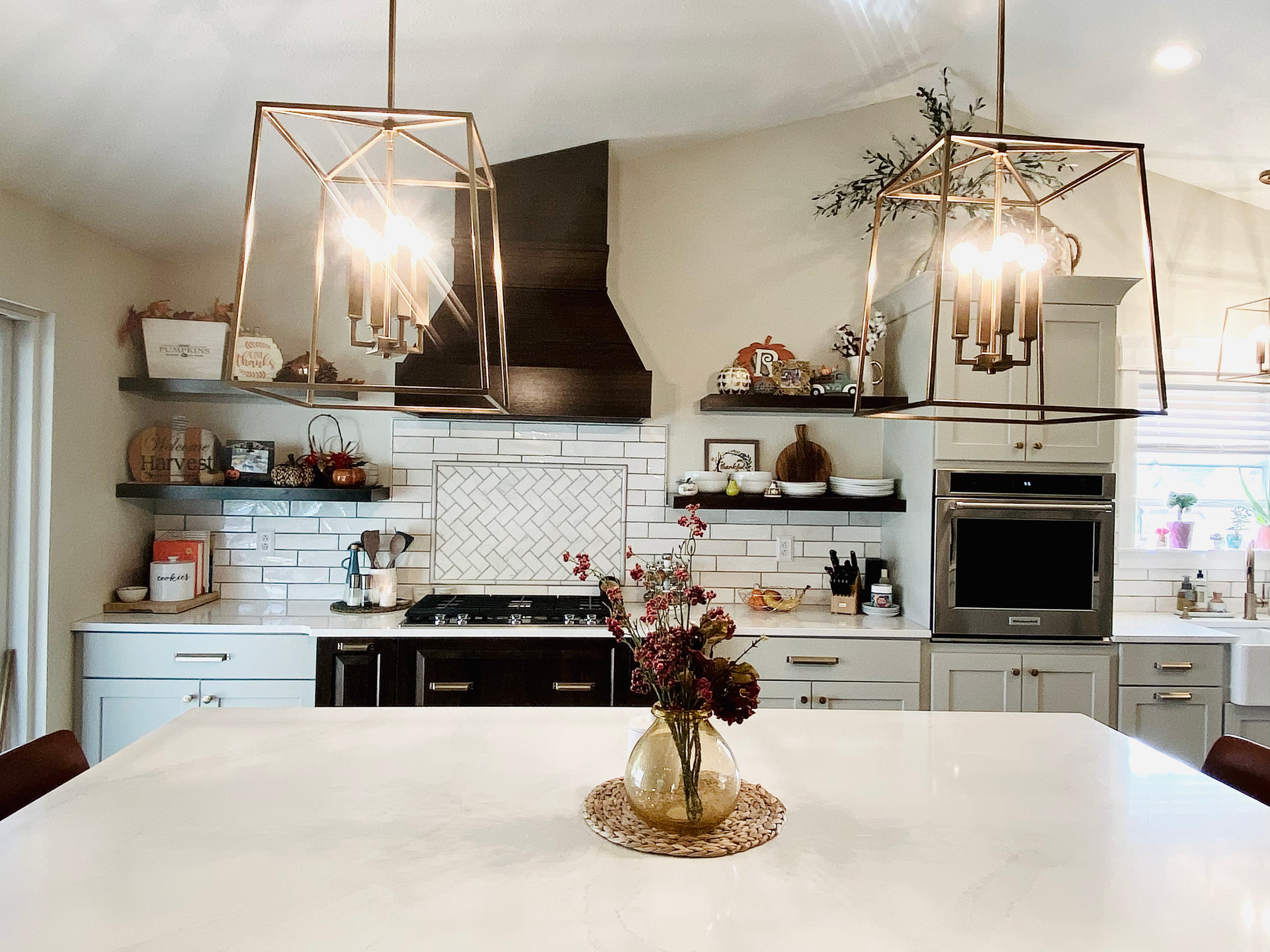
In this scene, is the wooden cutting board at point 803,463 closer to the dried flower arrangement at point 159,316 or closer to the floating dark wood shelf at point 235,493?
the floating dark wood shelf at point 235,493

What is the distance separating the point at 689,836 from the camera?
58.1 inches

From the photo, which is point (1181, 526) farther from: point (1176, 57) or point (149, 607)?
point (149, 607)

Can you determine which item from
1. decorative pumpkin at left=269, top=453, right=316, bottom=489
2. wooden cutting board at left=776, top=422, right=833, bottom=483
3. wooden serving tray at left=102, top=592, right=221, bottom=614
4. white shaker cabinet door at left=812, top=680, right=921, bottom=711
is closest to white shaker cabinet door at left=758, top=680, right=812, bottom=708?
white shaker cabinet door at left=812, top=680, right=921, bottom=711

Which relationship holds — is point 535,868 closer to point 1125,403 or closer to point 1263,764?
point 1263,764

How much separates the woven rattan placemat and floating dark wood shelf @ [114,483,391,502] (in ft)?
7.83

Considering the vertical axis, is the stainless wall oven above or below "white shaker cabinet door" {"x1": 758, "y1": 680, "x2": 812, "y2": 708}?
above

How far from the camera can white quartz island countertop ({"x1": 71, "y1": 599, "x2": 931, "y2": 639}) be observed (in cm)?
337

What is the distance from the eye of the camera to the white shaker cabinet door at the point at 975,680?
11.6 ft

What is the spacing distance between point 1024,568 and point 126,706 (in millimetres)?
3610

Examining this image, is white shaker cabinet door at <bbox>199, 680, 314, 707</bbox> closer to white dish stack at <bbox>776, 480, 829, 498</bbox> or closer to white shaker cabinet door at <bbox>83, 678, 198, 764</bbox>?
white shaker cabinet door at <bbox>83, 678, 198, 764</bbox>

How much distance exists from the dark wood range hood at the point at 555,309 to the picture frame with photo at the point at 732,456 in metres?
0.50

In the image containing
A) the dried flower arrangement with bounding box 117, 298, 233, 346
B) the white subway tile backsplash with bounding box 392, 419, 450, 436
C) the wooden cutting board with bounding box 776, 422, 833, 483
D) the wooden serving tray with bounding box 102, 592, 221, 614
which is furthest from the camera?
the wooden cutting board with bounding box 776, 422, 833, 483

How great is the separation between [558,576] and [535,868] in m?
2.77

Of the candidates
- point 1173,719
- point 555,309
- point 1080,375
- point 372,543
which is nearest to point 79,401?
point 372,543
